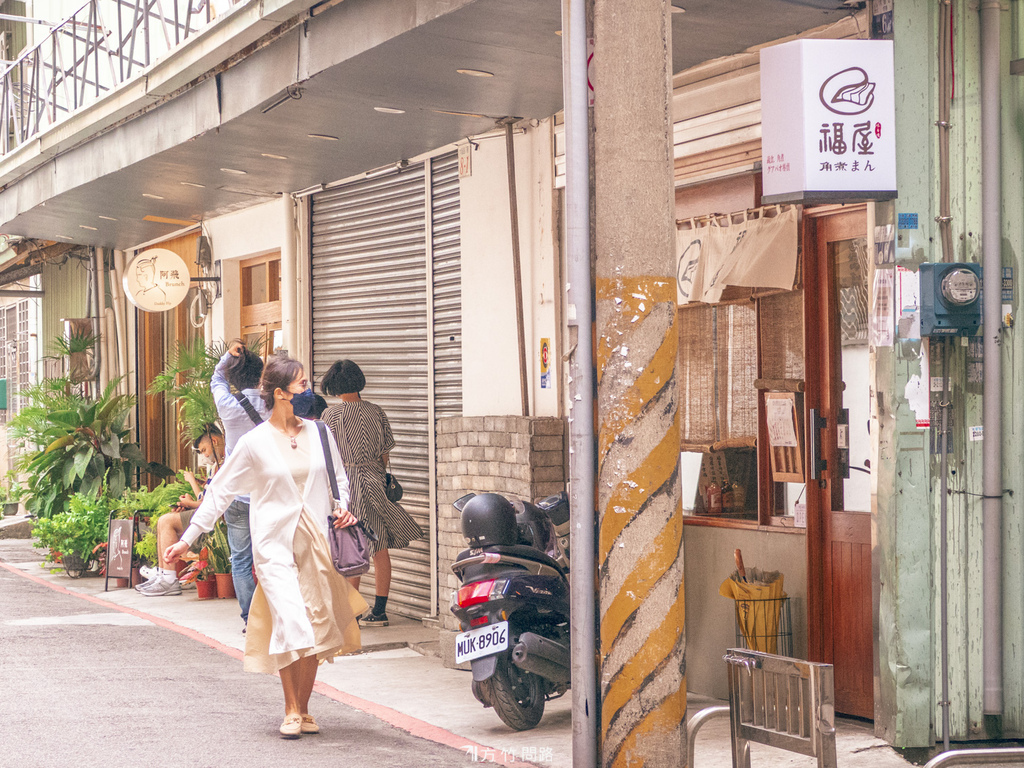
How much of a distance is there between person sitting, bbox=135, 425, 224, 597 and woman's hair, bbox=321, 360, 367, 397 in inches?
101

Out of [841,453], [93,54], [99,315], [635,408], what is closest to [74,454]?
[99,315]

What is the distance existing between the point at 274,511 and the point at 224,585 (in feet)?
18.7

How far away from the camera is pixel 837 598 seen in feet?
23.0

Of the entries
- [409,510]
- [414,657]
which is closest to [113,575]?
[409,510]

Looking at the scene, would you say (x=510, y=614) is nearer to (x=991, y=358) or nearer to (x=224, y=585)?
(x=991, y=358)

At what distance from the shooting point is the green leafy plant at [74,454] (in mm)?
14273

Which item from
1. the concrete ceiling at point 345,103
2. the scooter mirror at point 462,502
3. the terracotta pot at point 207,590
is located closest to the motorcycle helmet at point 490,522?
the scooter mirror at point 462,502

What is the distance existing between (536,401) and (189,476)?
16.2ft

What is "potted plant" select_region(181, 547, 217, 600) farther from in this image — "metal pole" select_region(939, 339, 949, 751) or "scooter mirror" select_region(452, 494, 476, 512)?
"metal pole" select_region(939, 339, 949, 751)

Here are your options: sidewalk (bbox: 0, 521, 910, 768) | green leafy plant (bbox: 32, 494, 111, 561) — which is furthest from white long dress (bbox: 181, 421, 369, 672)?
green leafy plant (bbox: 32, 494, 111, 561)

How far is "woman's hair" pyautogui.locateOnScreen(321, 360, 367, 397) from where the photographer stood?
10031mm

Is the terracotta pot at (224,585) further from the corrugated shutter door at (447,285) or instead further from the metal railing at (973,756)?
the metal railing at (973,756)

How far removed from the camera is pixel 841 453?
7.06 metres

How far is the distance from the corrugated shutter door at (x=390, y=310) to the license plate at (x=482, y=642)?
402 cm
